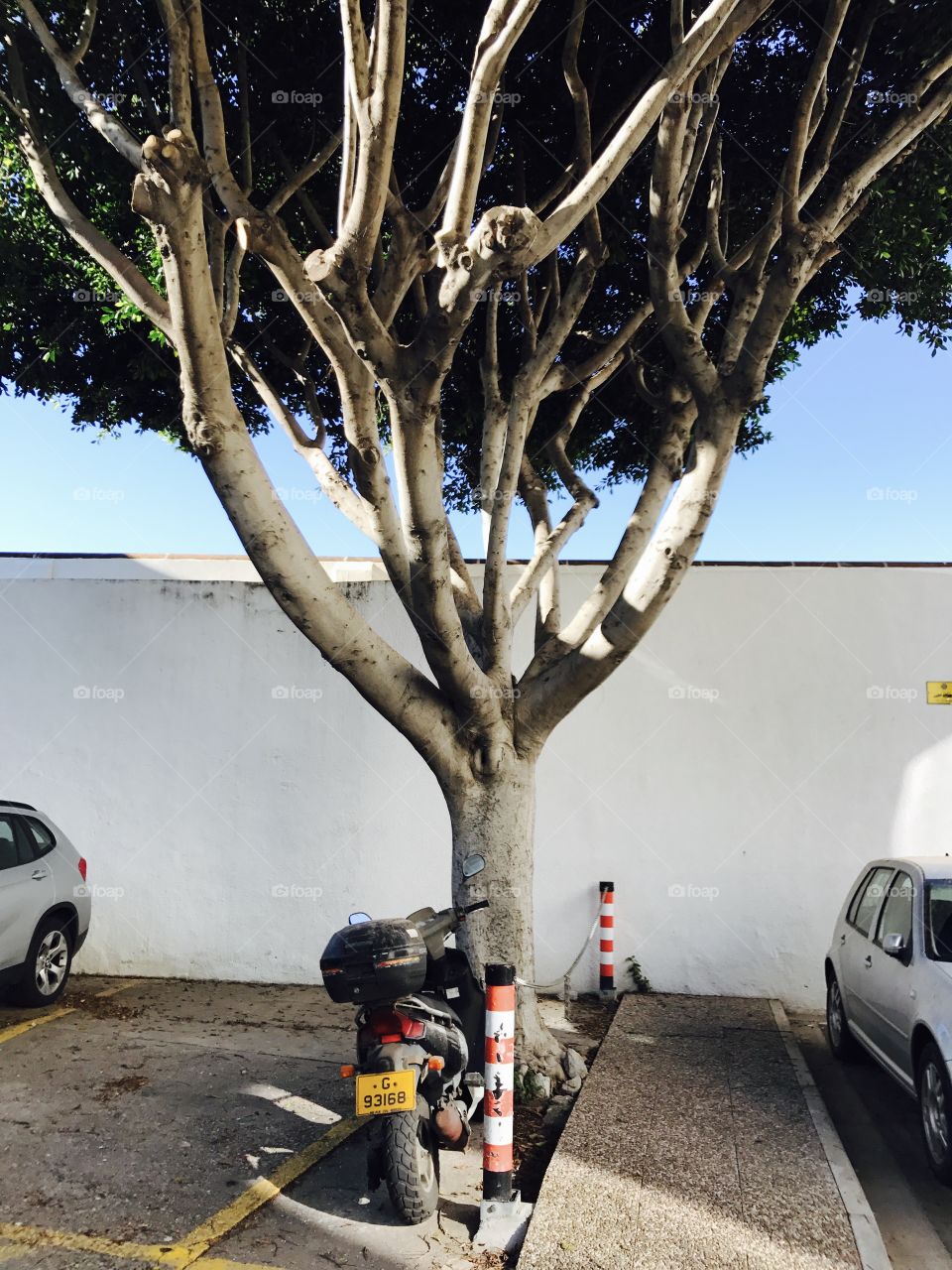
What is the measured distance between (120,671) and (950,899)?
7.35m

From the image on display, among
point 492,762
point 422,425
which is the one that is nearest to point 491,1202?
point 492,762

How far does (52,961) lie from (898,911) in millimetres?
6287

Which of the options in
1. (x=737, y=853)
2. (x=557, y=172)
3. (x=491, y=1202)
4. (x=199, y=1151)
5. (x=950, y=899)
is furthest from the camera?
(x=737, y=853)

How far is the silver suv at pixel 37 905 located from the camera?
7051 millimetres

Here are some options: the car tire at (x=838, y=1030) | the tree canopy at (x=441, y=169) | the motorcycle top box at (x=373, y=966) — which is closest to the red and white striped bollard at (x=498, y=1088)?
the motorcycle top box at (x=373, y=966)

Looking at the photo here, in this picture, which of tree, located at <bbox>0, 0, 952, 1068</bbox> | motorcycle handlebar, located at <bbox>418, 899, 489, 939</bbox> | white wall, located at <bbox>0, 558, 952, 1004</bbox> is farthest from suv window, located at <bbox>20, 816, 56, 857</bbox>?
motorcycle handlebar, located at <bbox>418, 899, 489, 939</bbox>

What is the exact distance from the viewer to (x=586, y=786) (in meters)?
8.78

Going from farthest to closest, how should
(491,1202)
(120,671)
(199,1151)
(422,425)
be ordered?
(120,671) → (422,425) → (199,1151) → (491,1202)

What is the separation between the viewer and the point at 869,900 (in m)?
6.75

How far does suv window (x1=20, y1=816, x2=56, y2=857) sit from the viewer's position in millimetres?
7594

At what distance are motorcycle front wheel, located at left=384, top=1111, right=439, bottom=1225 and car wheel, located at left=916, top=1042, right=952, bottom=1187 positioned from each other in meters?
2.53

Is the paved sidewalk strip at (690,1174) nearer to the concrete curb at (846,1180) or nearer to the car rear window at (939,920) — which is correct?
the concrete curb at (846,1180)

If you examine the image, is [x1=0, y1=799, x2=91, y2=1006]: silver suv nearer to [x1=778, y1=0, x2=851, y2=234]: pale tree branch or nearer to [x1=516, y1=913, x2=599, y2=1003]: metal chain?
[x1=516, y1=913, x2=599, y2=1003]: metal chain

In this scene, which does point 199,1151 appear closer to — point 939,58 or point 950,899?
point 950,899
